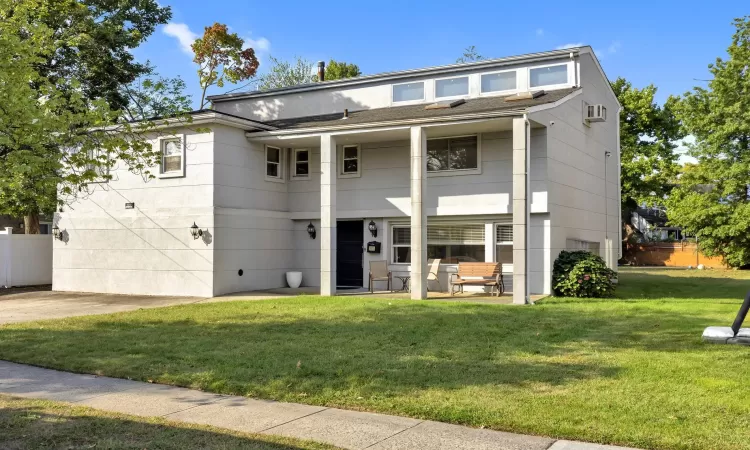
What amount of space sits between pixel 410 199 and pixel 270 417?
42.0 feet

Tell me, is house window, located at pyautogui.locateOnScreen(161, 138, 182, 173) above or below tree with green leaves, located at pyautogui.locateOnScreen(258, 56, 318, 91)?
below

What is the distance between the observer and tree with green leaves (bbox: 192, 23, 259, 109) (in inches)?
1451

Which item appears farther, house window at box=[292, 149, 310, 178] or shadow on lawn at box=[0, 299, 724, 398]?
house window at box=[292, 149, 310, 178]

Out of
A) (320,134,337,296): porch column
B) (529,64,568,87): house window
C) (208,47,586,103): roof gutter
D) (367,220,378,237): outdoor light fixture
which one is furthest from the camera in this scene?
(367,220,378,237): outdoor light fixture

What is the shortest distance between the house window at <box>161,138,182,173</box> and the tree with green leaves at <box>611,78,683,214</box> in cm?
3336

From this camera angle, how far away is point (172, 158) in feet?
62.0

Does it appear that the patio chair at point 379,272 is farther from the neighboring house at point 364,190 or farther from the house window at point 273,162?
the house window at point 273,162

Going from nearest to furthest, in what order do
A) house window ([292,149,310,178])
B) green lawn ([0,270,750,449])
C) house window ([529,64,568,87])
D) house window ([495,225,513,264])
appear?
green lawn ([0,270,750,449])
house window ([495,225,513,264])
house window ([529,64,568,87])
house window ([292,149,310,178])

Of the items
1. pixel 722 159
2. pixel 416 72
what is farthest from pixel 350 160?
pixel 722 159

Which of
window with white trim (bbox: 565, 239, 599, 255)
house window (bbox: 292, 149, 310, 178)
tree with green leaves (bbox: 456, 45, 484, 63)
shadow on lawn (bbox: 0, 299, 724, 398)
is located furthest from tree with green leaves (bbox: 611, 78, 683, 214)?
shadow on lawn (bbox: 0, 299, 724, 398)

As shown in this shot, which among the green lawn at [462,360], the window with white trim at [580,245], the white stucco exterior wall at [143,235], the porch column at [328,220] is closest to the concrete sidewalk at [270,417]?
the green lawn at [462,360]

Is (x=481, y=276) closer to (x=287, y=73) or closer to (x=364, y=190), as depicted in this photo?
(x=364, y=190)

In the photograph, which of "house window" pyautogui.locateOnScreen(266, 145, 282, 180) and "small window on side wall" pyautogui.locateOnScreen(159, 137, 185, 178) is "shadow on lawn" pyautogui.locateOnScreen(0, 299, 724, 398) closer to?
"small window on side wall" pyautogui.locateOnScreen(159, 137, 185, 178)

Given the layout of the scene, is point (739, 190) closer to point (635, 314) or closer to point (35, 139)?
point (635, 314)
